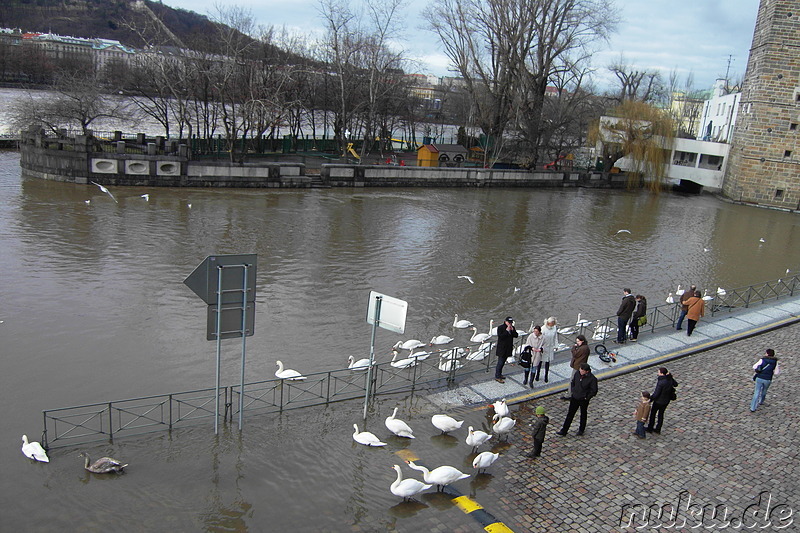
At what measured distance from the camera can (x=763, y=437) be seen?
399 inches

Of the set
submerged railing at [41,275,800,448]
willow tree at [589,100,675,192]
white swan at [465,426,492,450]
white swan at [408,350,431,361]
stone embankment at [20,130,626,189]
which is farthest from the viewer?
willow tree at [589,100,675,192]

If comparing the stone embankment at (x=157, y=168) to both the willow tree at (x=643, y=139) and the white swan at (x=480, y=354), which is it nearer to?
the willow tree at (x=643, y=139)

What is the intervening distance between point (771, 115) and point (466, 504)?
157 feet

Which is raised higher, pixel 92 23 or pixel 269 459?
pixel 92 23

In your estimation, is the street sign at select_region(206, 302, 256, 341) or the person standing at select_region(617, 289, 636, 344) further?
the person standing at select_region(617, 289, 636, 344)

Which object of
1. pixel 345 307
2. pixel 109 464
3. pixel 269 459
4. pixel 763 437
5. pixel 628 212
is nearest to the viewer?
pixel 109 464

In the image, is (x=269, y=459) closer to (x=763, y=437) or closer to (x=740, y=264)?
(x=763, y=437)

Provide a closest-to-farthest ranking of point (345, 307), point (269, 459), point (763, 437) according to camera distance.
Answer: point (269, 459)
point (763, 437)
point (345, 307)

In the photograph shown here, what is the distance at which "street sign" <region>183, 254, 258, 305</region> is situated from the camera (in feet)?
28.3

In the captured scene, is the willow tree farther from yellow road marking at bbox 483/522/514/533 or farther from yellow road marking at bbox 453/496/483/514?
yellow road marking at bbox 483/522/514/533

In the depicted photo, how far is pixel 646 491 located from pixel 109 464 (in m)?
7.33

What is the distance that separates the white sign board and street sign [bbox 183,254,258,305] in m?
1.93

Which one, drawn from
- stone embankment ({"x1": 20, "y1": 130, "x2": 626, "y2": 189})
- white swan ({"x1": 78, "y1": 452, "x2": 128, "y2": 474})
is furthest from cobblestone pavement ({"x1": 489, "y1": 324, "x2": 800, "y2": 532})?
stone embankment ({"x1": 20, "y1": 130, "x2": 626, "y2": 189})

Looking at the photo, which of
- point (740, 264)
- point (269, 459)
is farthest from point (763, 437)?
point (740, 264)
